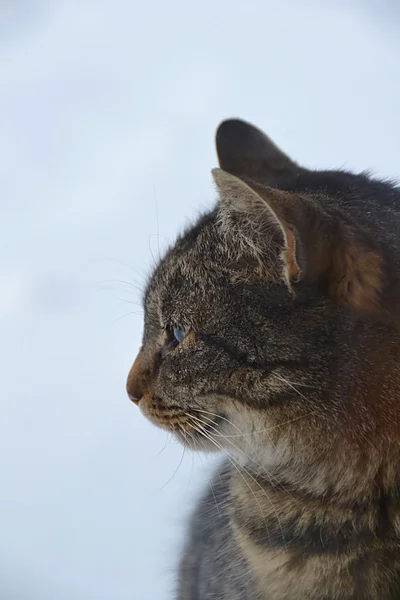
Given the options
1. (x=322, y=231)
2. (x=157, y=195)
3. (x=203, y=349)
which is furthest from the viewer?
(x=157, y=195)

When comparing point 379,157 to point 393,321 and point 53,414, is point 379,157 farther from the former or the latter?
point 53,414

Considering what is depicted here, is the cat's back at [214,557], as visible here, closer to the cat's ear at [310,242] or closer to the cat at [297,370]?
the cat at [297,370]

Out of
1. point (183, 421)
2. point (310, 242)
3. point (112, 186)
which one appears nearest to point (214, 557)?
point (183, 421)

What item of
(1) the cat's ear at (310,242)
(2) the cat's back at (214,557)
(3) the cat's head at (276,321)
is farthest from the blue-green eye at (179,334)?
(2) the cat's back at (214,557)

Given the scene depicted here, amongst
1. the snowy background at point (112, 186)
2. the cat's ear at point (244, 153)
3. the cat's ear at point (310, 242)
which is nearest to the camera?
the cat's ear at point (310, 242)

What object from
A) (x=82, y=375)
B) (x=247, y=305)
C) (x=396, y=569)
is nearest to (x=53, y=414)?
(x=82, y=375)

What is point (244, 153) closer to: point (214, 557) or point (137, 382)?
point (137, 382)
